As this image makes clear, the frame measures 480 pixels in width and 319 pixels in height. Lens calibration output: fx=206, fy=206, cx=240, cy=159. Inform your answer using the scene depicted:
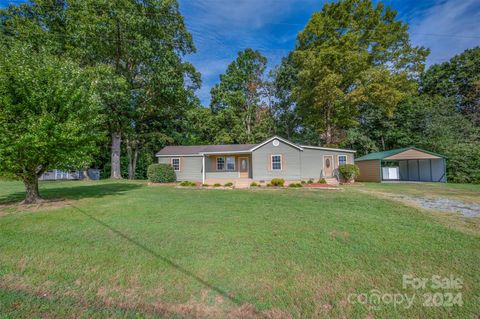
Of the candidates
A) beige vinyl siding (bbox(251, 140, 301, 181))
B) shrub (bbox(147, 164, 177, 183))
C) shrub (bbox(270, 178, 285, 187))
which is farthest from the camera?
shrub (bbox(147, 164, 177, 183))

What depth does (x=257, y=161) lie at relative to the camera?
1631 centimetres

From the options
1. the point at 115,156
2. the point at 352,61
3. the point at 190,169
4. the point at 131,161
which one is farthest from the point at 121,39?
the point at 352,61

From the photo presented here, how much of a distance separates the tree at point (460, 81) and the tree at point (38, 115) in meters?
36.5

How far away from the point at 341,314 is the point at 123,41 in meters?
23.0

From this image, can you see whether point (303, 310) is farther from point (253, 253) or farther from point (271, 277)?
point (253, 253)

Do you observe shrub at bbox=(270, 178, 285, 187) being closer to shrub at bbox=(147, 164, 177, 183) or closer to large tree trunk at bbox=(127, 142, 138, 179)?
shrub at bbox=(147, 164, 177, 183)

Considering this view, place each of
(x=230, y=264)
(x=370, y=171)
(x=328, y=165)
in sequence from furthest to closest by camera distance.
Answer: (x=370, y=171), (x=328, y=165), (x=230, y=264)

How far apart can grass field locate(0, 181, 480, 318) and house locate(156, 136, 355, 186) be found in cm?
974

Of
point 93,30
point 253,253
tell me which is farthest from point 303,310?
point 93,30

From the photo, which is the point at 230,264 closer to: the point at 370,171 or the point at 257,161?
the point at 257,161

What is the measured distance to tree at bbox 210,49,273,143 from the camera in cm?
2875

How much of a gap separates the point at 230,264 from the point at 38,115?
9.32 meters

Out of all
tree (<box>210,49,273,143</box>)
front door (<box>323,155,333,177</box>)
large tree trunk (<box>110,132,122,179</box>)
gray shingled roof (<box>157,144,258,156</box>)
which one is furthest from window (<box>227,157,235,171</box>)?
large tree trunk (<box>110,132,122,179</box>)

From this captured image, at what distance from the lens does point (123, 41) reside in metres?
18.2
